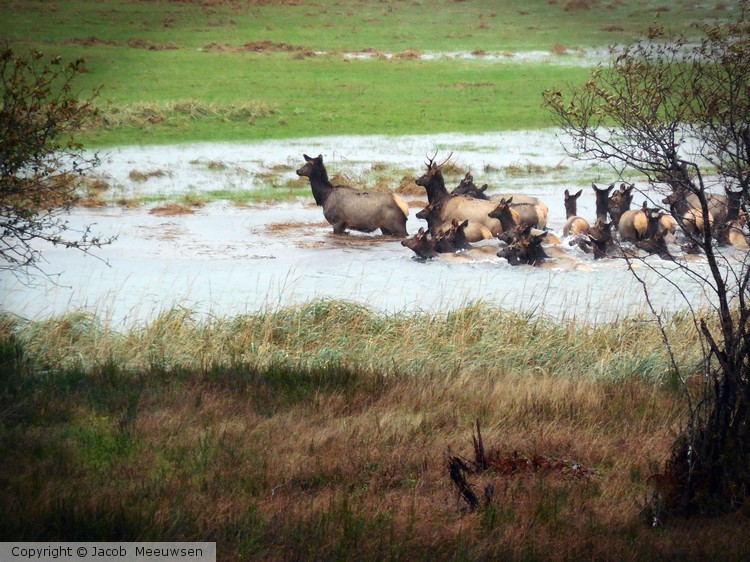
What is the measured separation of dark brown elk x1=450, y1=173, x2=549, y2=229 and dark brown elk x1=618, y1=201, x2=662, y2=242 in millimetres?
855

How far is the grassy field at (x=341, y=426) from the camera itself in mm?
3279

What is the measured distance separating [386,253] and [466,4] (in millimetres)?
3366

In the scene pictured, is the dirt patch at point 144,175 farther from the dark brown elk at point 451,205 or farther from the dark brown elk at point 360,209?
the dark brown elk at point 451,205

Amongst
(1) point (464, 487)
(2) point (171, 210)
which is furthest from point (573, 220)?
(1) point (464, 487)

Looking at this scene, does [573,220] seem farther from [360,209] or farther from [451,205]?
[360,209]

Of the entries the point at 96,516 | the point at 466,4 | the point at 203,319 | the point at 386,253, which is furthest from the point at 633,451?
the point at 466,4

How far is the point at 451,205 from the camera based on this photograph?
10172mm

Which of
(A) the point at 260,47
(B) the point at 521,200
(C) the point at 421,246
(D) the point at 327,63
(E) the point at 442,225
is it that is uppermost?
(A) the point at 260,47

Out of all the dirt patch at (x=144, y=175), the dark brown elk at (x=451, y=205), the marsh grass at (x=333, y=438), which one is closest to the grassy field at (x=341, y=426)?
the marsh grass at (x=333, y=438)

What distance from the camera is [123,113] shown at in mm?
11219

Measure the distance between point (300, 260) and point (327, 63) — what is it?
359cm

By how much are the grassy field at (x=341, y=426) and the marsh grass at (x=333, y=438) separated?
0.01 meters

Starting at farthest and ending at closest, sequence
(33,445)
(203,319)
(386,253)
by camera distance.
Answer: (386,253)
(203,319)
(33,445)

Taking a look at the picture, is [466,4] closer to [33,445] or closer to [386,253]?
[386,253]
